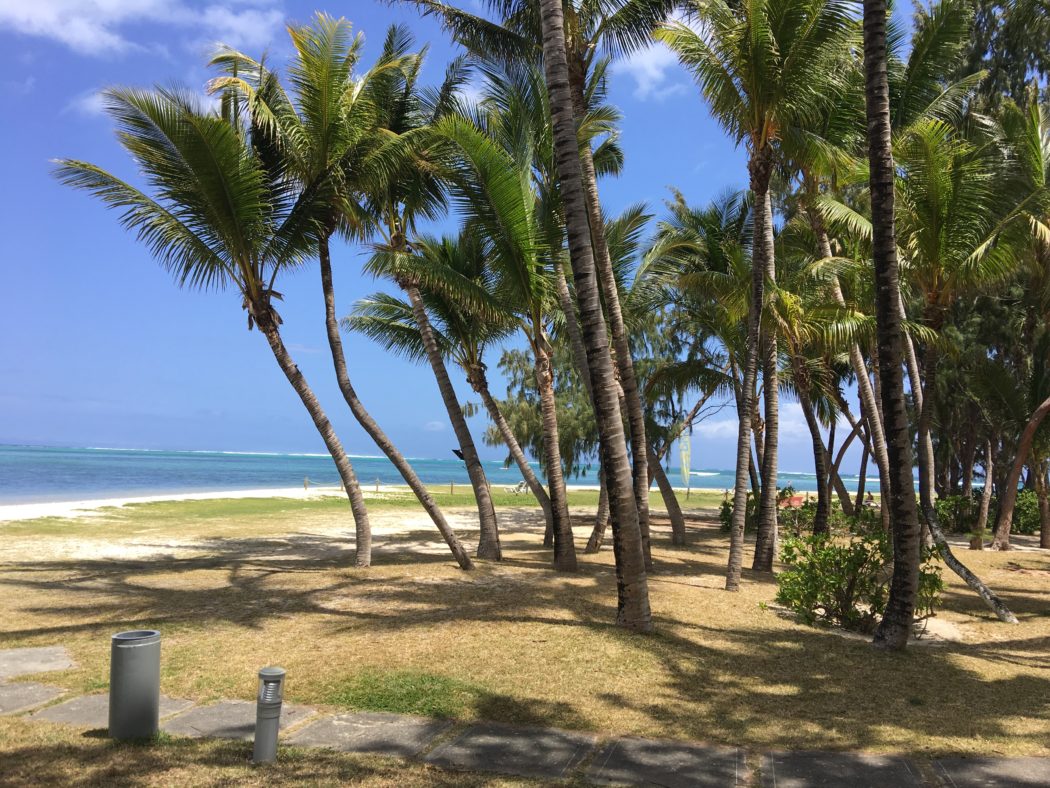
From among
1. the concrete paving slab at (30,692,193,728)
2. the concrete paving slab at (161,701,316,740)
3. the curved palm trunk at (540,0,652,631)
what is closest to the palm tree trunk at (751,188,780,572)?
the curved palm trunk at (540,0,652,631)

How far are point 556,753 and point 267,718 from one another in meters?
1.78

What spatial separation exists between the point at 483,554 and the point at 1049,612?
334 inches

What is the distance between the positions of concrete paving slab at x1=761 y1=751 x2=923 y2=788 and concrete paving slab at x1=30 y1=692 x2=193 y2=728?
13.5 feet

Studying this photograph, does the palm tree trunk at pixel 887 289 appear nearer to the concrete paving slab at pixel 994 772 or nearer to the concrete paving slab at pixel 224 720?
the concrete paving slab at pixel 994 772

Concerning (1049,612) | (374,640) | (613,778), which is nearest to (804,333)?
(1049,612)

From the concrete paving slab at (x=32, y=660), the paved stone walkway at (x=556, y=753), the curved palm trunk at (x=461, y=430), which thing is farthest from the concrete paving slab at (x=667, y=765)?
the curved palm trunk at (x=461, y=430)

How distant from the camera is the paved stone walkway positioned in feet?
14.0

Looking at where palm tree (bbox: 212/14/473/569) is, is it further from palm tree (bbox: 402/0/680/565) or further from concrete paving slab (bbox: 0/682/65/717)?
concrete paving slab (bbox: 0/682/65/717)

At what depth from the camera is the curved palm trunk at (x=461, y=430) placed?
41.8 feet

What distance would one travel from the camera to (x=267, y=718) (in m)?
4.27

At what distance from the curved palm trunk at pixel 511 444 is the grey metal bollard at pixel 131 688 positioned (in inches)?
354

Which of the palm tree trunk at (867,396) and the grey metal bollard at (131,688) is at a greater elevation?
the palm tree trunk at (867,396)

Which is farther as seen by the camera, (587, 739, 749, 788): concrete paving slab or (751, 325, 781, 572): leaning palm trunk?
(751, 325, 781, 572): leaning palm trunk

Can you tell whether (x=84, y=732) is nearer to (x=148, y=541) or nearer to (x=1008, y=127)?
(x=148, y=541)
